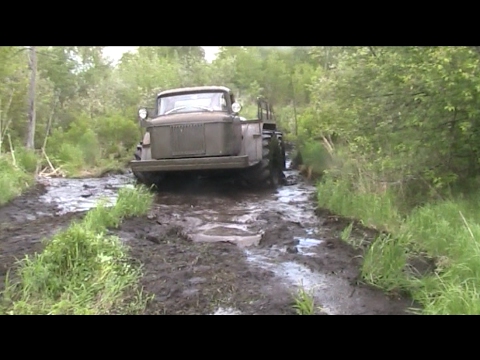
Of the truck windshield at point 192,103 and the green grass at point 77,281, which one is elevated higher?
the truck windshield at point 192,103

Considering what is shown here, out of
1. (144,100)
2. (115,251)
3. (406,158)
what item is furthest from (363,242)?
(144,100)

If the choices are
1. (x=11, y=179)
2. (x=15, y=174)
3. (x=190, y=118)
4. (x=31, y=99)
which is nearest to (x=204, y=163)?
(x=190, y=118)

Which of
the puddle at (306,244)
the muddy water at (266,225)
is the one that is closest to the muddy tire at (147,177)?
the muddy water at (266,225)

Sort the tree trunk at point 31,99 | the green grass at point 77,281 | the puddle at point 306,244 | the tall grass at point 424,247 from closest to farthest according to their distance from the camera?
the green grass at point 77,281 < the tall grass at point 424,247 < the puddle at point 306,244 < the tree trunk at point 31,99

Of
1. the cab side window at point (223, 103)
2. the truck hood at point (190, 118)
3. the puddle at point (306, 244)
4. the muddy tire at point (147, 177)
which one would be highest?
the cab side window at point (223, 103)

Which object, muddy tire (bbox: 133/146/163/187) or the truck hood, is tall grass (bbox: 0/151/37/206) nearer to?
muddy tire (bbox: 133/146/163/187)

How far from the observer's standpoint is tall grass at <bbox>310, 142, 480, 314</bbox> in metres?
3.56

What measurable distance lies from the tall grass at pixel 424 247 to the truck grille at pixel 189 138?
2.75 meters

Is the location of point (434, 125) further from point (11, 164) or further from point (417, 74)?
point (11, 164)

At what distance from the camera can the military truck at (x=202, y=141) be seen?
8.80m

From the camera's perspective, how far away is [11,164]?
9859 millimetres

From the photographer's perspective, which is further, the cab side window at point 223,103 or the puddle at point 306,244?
the cab side window at point 223,103

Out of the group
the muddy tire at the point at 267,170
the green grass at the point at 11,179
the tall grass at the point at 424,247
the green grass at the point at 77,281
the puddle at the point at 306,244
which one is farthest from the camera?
the muddy tire at the point at 267,170

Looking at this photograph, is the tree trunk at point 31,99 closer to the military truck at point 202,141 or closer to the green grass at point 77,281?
the military truck at point 202,141
